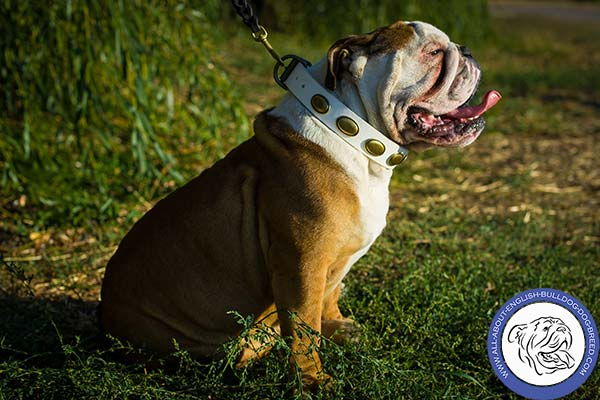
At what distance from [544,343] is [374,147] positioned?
844mm

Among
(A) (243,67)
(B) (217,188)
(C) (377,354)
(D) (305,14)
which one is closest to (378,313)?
(C) (377,354)

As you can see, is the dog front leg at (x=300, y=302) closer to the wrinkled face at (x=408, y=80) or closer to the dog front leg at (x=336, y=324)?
the dog front leg at (x=336, y=324)

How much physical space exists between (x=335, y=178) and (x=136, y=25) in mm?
2523

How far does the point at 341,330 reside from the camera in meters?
2.99

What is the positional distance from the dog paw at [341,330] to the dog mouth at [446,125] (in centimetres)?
78

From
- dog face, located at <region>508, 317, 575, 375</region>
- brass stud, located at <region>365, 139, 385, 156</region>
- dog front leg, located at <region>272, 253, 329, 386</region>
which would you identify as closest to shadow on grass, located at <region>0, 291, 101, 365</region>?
dog front leg, located at <region>272, 253, 329, 386</region>

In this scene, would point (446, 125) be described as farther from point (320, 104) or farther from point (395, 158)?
point (320, 104)

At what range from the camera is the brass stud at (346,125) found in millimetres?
2529

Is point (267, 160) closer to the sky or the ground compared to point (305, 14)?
closer to the sky

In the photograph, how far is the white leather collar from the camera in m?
2.54

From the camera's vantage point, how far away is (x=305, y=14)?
30.6 feet

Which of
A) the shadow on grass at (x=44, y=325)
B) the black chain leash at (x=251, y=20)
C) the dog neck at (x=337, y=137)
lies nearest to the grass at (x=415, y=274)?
the shadow on grass at (x=44, y=325)

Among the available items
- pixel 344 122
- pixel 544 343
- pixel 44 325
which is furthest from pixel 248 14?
pixel 544 343

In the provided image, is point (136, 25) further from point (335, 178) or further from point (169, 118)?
point (335, 178)
